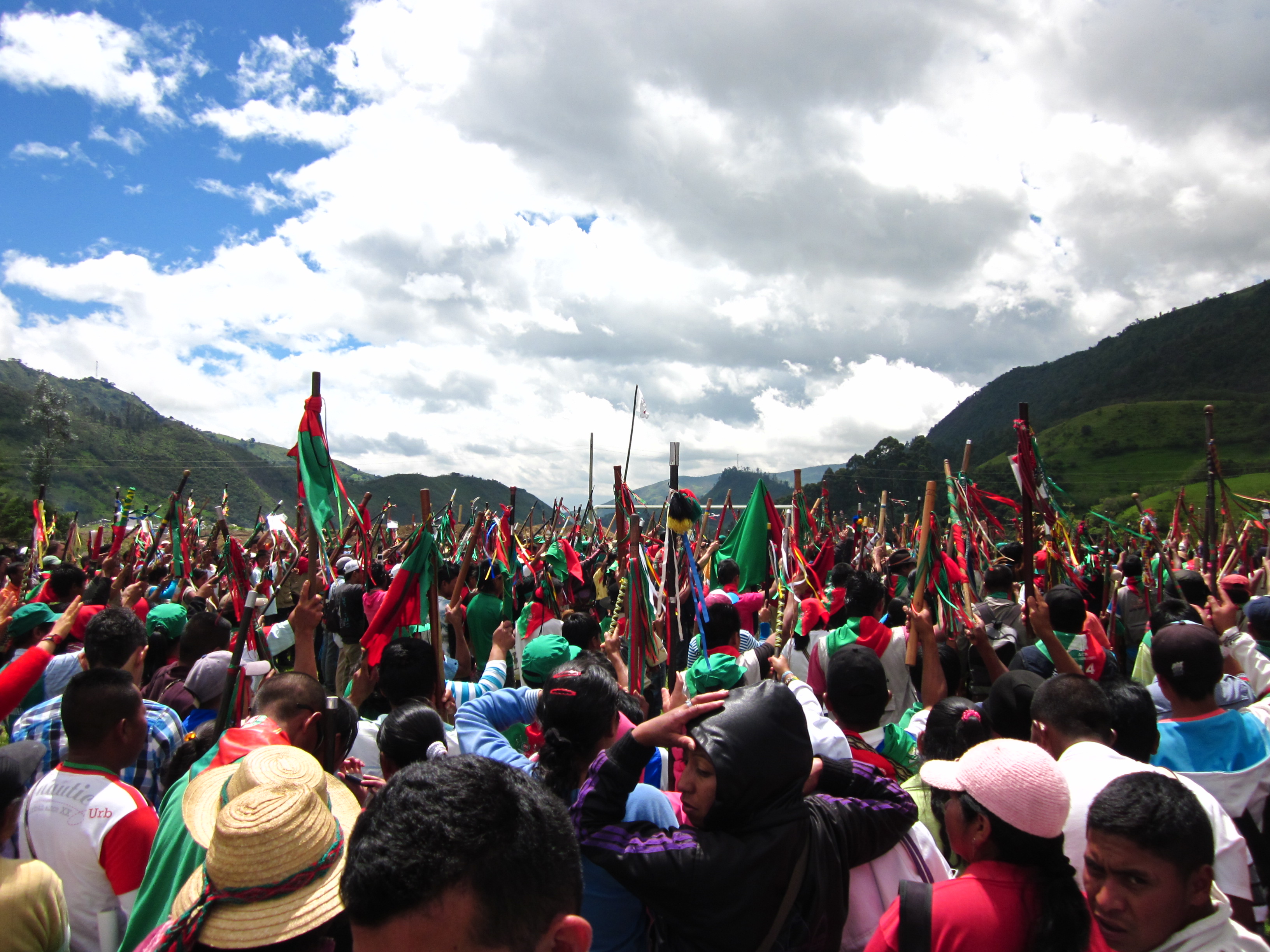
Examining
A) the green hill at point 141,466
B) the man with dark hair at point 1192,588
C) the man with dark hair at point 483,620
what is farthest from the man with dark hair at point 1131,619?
the green hill at point 141,466

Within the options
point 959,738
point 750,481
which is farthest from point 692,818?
point 750,481

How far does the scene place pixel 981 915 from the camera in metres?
2.17

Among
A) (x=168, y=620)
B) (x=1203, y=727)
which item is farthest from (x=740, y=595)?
(x=168, y=620)

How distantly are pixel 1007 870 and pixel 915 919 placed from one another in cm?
33

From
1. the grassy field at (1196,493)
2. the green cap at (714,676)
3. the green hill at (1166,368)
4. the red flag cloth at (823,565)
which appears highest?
the green hill at (1166,368)

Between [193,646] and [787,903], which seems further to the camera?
[193,646]

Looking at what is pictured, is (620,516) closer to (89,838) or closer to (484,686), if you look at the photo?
(484,686)

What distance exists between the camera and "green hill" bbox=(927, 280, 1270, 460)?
361 ft

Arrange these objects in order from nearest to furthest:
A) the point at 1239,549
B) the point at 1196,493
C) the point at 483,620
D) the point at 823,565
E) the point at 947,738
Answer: the point at 947,738 < the point at 483,620 < the point at 823,565 < the point at 1239,549 < the point at 1196,493

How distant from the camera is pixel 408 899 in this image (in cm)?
132

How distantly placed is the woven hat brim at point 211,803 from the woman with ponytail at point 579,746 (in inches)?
25.6

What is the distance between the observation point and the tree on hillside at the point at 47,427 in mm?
68188

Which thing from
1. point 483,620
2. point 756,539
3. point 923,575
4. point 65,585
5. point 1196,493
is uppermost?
point 1196,493

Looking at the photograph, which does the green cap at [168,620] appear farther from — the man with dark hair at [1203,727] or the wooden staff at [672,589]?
the man with dark hair at [1203,727]
